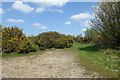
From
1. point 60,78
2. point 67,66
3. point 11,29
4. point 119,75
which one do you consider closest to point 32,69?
point 67,66

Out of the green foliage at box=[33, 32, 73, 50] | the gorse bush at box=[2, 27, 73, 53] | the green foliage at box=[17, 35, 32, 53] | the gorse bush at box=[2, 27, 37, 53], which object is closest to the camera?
the green foliage at box=[17, 35, 32, 53]

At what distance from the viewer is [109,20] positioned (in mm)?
29875

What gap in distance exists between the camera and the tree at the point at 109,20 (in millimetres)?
29281

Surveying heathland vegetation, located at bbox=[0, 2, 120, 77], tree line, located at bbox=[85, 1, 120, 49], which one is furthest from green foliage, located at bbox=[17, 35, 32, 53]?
tree line, located at bbox=[85, 1, 120, 49]

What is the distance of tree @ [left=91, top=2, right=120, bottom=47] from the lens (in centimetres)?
2928

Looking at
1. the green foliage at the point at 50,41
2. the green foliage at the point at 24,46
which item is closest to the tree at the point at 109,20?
the green foliage at the point at 50,41

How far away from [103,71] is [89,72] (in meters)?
0.76

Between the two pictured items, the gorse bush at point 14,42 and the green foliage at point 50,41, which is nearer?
the gorse bush at point 14,42

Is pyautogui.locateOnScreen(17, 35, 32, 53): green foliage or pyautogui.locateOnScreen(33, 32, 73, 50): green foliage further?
pyautogui.locateOnScreen(33, 32, 73, 50): green foliage

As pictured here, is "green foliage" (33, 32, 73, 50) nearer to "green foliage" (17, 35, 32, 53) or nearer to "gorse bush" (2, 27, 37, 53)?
"gorse bush" (2, 27, 37, 53)

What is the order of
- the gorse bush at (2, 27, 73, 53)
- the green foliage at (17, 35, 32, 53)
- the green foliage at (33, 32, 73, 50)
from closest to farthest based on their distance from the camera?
the green foliage at (17, 35, 32, 53), the gorse bush at (2, 27, 73, 53), the green foliage at (33, 32, 73, 50)

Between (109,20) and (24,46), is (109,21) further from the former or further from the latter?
(24,46)

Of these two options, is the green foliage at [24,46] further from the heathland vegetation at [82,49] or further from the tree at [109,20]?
the tree at [109,20]

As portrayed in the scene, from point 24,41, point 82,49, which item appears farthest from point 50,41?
point 24,41
